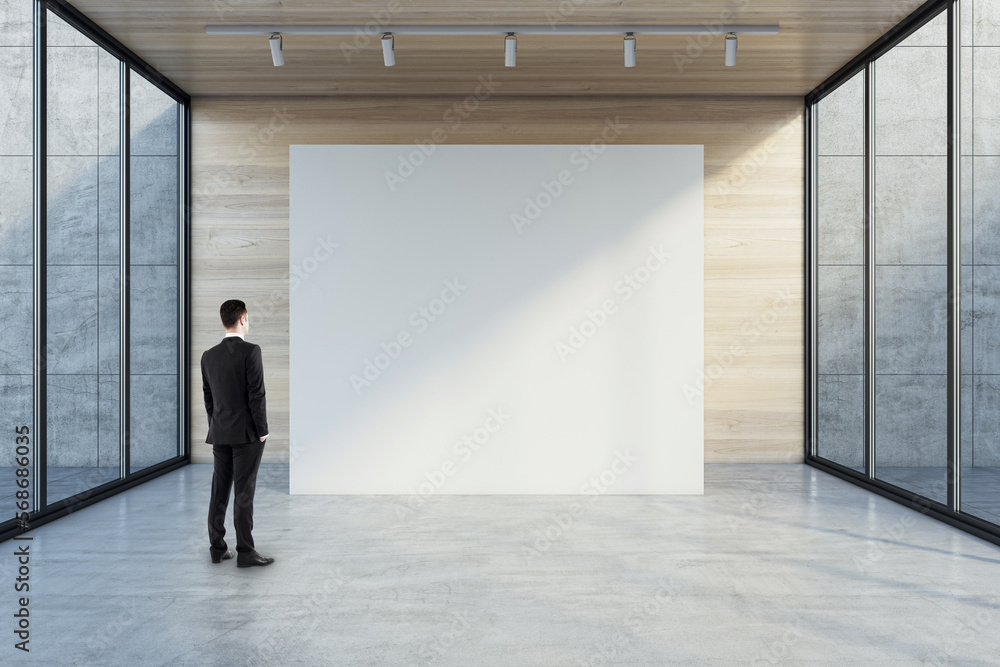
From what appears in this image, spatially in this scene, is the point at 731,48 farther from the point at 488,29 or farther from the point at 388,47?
the point at 388,47

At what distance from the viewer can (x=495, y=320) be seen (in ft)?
17.9

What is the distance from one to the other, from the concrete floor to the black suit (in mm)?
281

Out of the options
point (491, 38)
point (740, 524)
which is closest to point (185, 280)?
point (491, 38)

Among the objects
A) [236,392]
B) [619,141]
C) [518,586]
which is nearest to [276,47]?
[236,392]

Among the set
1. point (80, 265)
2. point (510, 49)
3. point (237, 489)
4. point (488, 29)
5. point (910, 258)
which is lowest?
point (237, 489)

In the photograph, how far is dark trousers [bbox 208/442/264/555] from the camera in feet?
12.3

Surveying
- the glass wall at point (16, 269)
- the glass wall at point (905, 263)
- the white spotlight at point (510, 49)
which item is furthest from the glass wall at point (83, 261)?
the glass wall at point (905, 263)

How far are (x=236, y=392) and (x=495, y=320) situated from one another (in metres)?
2.29

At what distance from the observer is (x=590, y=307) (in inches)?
214

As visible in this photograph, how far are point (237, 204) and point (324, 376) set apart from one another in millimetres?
2378

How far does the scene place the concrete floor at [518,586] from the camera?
2783 mm

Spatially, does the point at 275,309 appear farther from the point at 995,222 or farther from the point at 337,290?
the point at 995,222

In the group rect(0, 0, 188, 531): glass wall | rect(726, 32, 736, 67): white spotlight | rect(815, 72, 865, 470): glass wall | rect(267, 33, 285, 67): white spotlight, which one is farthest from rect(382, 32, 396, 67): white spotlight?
rect(815, 72, 865, 470): glass wall

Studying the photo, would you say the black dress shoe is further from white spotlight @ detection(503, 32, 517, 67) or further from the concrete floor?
white spotlight @ detection(503, 32, 517, 67)
